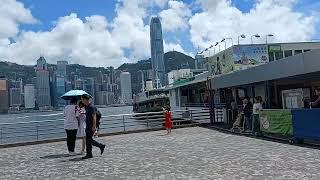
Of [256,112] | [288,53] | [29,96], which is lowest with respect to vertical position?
[256,112]

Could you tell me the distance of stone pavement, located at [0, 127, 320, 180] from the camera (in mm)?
9656

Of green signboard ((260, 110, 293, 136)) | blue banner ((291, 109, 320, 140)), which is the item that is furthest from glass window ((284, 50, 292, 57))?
blue banner ((291, 109, 320, 140))

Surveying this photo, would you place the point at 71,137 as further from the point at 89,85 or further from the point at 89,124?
the point at 89,85

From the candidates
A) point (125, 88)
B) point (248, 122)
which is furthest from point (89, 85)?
point (248, 122)

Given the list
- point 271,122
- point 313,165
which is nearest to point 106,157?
point 313,165

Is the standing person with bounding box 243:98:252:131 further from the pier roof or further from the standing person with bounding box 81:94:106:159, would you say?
the standing person with bounding box 81:94:106:159

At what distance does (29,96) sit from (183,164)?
151821 mm

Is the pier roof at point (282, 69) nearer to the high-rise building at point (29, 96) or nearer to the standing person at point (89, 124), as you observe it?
the standing person at point (89, 124)

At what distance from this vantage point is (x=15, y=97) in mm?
154500

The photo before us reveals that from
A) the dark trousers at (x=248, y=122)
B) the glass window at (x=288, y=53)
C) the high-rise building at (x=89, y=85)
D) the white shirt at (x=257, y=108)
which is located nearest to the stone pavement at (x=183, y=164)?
the white shirt at (x=257, y=108)

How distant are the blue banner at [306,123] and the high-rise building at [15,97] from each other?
141 meters

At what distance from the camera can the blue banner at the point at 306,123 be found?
14.1 m

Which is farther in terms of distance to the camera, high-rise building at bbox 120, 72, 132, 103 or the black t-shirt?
high-rise building at bbox 120, 72, 132, 103

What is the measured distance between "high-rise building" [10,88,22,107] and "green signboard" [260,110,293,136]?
452 feet
